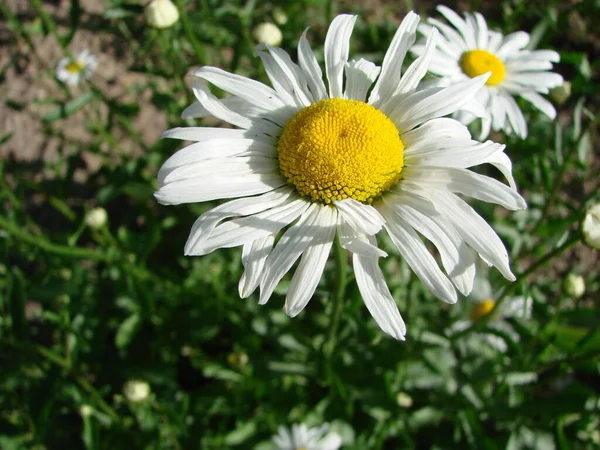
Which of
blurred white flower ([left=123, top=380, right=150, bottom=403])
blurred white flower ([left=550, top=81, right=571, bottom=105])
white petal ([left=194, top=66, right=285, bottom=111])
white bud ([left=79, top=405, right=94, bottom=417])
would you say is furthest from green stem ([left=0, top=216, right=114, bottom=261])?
blurred white flower ([left=550, top=81, right=571, bottom=105])

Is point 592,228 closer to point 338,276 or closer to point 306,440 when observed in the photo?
point 338,276

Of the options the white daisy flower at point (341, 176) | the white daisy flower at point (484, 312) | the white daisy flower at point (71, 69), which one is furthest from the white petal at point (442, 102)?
the white daisy flower at point (71, 69)

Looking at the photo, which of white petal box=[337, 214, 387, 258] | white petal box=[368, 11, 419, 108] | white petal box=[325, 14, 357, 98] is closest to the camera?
white petal box=[337, 214, 387, 258]

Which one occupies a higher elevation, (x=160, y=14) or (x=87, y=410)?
(x=160, y=14)

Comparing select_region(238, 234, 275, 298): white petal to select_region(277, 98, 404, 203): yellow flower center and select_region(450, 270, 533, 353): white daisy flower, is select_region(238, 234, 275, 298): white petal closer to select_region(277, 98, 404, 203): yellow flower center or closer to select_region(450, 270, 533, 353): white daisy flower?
select_region(277, 98, 404, 203): yellow flower center

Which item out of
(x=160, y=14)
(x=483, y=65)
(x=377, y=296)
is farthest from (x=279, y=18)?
(x=377, y=296)

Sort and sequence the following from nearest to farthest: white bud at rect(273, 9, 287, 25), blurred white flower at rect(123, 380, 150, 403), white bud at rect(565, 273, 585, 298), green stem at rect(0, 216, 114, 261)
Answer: green stem at rect(0, 216, 114, 261) < white bud at rect(565, 273, 585, 298) < blurred white flower at rect(123, 380, 150, 403) < white bud at rect(273, 9, 287, 25)
